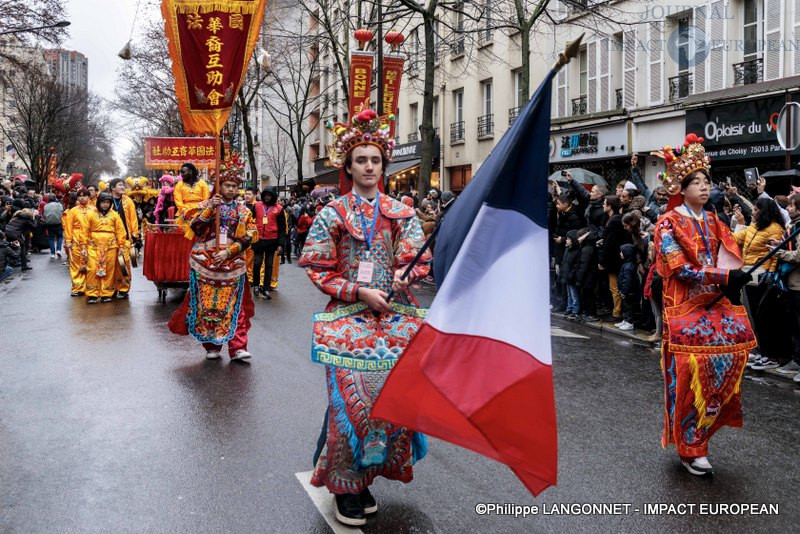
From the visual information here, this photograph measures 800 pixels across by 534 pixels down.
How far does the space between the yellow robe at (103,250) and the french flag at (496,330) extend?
11.2 meters

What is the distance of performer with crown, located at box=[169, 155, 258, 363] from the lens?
26.6 feet

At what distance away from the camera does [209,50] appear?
27.3ft

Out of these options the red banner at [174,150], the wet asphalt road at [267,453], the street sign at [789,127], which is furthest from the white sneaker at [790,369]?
the red banner at [174,150]

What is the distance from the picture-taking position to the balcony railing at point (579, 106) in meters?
23.3

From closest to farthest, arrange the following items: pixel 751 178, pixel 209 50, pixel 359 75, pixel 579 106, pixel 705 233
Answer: pixel 705 233, pixel 209 50, pixel 751 178, pixel 359 75, pixel 579 106

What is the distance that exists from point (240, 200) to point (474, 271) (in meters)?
5.86

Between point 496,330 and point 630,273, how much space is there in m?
7.46

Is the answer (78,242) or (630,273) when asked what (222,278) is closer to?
(630,273)

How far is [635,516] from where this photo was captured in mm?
4047

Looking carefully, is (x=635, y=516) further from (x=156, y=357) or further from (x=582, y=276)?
(x=582, y=276)

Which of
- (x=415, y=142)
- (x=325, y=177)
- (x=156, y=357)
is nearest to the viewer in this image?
(x=156, y=357)

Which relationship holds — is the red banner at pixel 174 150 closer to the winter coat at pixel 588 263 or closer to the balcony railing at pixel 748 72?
the balcony railing at pixel 748 72

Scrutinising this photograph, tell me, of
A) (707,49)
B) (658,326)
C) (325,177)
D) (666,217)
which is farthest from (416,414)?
(325,177)

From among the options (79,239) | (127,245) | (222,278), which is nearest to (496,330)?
(222,278)
